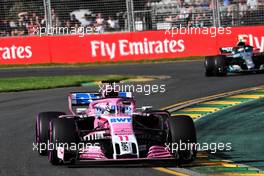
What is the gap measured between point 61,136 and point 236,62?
14252 millimetres

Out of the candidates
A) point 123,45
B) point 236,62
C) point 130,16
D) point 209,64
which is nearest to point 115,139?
point 209,64

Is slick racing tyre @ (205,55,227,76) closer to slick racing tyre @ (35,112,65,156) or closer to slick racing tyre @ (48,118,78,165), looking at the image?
slick racing tyre @ (35,112,65,156)

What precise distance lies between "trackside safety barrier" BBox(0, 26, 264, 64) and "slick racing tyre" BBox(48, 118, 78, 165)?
66.4 ft

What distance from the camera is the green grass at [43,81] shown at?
22828mm

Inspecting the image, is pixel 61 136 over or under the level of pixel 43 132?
over

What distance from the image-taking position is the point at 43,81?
80.7ft

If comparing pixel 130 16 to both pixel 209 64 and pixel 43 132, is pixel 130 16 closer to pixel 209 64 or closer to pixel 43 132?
pixel 209 64

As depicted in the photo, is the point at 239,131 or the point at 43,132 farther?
the point at 239,131

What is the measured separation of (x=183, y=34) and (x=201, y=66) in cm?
338

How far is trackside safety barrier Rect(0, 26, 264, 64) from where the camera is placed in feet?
99.5

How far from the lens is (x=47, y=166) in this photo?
10.3m

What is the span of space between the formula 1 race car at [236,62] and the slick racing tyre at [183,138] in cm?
1317

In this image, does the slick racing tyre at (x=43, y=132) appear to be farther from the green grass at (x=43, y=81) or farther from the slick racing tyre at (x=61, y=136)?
the green grass at (x=43, y=81)

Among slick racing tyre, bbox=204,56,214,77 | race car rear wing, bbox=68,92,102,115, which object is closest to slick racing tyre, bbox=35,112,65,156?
race car rear wing, bbox=68,92,102,115
